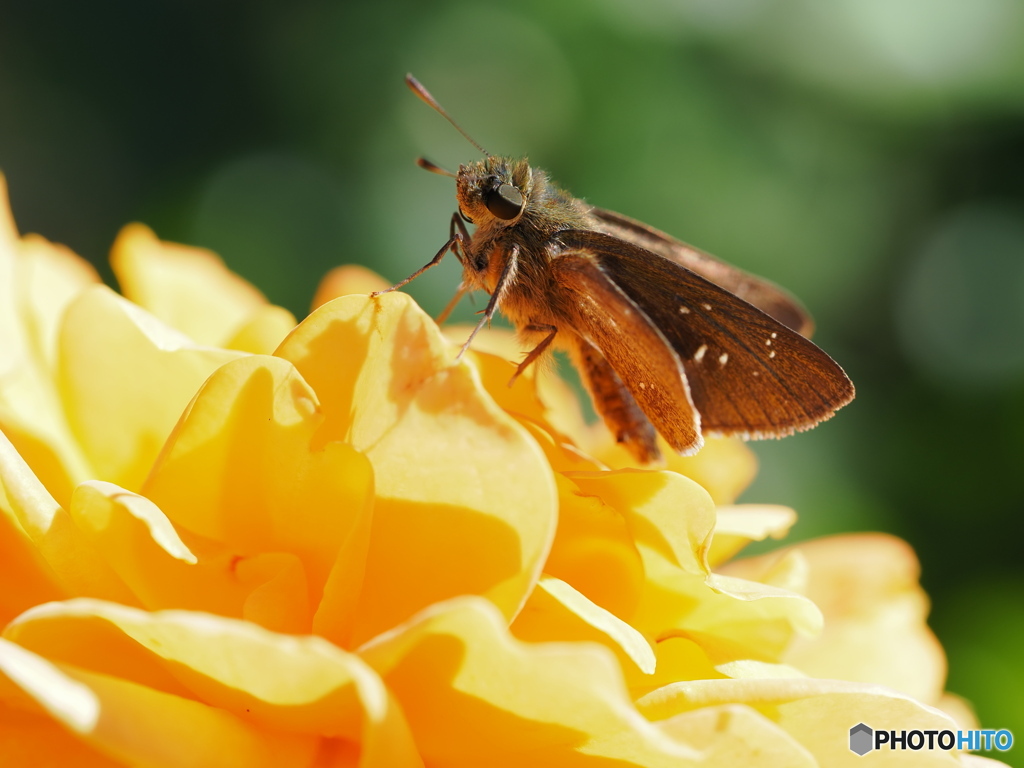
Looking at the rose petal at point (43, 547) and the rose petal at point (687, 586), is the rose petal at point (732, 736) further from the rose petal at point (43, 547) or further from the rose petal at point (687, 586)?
the rose petal at point (43, 547)

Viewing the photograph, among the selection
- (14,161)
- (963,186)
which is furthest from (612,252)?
(14,161)

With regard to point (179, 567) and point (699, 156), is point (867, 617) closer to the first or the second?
point (179, 567)

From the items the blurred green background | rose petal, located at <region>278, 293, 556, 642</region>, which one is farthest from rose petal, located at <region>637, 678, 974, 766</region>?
the blurred green background

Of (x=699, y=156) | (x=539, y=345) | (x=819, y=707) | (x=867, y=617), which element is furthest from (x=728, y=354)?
(x=699, y=156)

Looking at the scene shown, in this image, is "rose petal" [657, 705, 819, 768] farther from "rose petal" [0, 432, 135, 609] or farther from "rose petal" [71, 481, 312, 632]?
"rose petal" [0, 432, 135, 609]

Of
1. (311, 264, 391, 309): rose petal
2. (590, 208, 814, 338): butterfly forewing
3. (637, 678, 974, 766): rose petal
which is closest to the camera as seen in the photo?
(637, 678, 974, 766): rose petal

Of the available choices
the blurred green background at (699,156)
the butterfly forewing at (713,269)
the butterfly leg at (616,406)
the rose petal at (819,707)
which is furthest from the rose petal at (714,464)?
the blurred green background at (699,156)

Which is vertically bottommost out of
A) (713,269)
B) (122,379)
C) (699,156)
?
(122,379)
